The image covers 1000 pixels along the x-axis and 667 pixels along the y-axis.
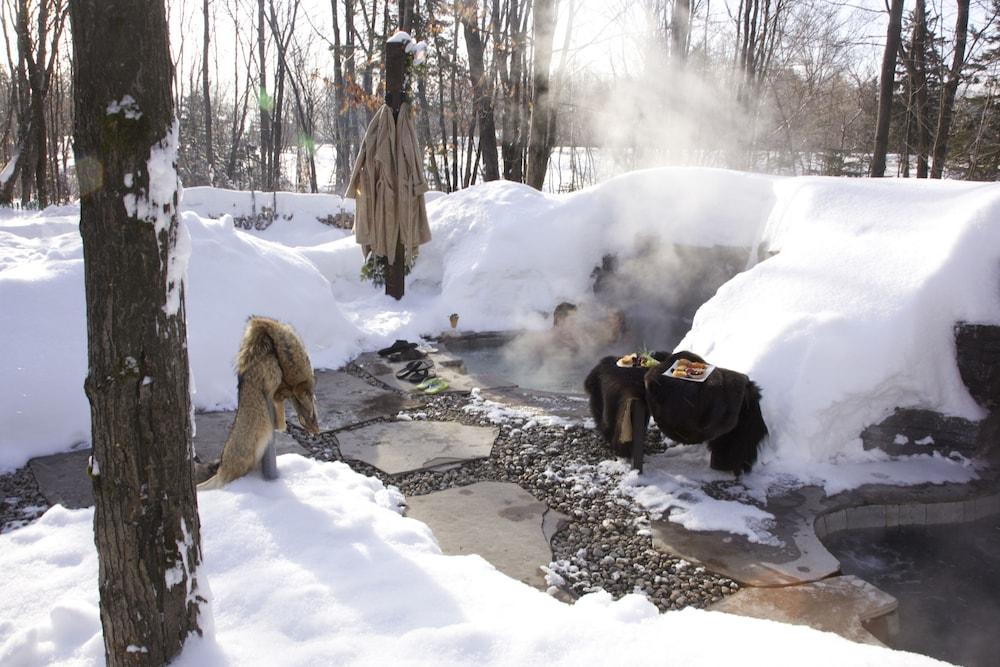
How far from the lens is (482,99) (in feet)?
45.5

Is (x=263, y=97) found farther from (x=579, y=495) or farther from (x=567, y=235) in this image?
(x=579, y=495)

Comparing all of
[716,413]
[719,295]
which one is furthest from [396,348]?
[716,413]

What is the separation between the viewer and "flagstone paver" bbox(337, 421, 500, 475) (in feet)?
14.6

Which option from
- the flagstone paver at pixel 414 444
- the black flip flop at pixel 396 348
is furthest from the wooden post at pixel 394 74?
the flagstone paver at pixel 414 444

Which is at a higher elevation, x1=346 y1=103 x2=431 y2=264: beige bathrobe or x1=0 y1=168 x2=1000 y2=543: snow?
x1=346 y1=103 x2=431 y2=264: beige bathrobe

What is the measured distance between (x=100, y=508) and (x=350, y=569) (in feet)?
3.60

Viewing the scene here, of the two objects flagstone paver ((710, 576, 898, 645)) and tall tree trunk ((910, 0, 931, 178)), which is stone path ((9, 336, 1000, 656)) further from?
tall tree trunk ((910, 0, 931, 178))

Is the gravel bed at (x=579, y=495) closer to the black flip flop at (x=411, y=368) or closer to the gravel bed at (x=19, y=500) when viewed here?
the black flip flop at (x=411, y=368)

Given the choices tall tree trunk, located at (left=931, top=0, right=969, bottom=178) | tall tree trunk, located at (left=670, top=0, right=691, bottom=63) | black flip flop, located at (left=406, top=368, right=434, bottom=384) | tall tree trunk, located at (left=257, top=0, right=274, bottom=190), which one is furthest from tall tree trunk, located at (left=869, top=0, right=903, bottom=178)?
tall tree trunk, located at (left=257, top=0, right=274, bottom=190)

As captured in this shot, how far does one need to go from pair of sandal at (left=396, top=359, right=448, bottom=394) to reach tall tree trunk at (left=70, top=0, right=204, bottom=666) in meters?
4.01

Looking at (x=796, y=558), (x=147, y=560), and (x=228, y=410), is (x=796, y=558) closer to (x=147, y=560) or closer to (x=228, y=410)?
(x=147, y=560)

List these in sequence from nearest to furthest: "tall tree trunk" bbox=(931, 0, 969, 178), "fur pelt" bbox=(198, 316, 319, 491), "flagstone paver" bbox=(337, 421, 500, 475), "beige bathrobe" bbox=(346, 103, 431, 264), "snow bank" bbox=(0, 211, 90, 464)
A: "fur pelt" bbox=(198, 316, 319, 491) < "snow bank" bbox=(0, 211, 90, 464) < "flagstone paver" bbox=(337, 421, 500, 475) < "beige bathrobe" bbox=(346, 103, 431, 264) < "tall tree trunk" bbox=(931, 0, 969, 178)

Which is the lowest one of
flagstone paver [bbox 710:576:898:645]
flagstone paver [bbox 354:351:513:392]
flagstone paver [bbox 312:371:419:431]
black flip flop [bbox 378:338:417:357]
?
flagstone paver [bbox 710:576:898:645]

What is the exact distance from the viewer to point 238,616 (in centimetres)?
226
